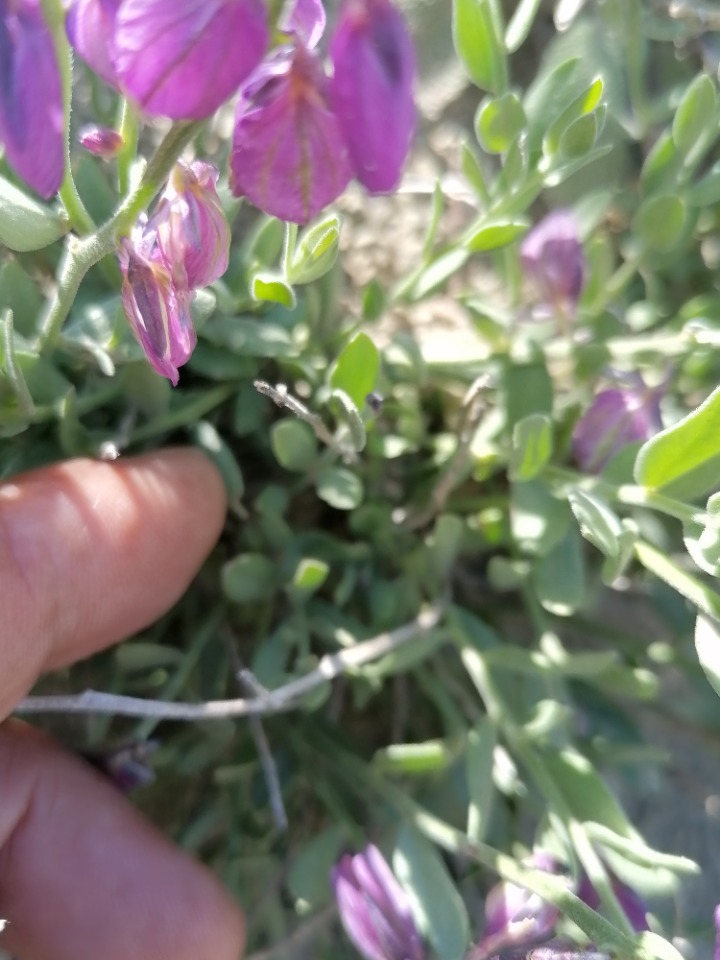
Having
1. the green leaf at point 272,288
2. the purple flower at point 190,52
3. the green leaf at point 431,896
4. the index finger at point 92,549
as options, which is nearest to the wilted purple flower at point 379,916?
the green leaf at point 431,896

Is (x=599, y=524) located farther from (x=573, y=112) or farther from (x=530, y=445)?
(x=573, y=112)

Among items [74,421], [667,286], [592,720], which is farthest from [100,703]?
[667,286]

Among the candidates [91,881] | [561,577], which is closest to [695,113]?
[561,577]

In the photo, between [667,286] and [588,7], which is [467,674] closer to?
[667,286]

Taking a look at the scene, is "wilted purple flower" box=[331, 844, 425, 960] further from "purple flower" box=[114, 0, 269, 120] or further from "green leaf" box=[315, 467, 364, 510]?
"purple flower" box=[114, 0, 269, 120]

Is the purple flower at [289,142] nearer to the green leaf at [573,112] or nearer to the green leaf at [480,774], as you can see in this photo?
the green leaf at [573,112]

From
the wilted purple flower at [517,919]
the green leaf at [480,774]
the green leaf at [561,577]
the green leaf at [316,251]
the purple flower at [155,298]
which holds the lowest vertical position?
the wilted purple flower at [517,919]

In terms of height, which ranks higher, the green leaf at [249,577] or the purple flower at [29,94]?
the purple flower at [29,94]
